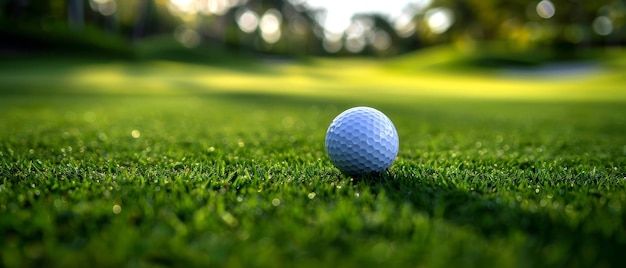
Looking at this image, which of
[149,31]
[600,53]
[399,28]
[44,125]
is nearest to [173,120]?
[44,125]

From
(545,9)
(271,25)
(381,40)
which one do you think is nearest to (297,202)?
(545,9)

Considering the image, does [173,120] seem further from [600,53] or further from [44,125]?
[600,53]

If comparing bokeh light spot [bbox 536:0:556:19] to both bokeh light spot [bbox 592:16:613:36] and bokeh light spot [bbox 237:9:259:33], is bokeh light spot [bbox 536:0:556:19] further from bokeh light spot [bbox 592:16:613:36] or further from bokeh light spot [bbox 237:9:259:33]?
bokeh light spot [bbox 237:9:259:33]

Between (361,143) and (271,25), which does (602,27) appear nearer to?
(271,25)

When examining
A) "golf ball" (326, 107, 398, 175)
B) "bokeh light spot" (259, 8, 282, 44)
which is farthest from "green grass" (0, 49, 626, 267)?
"bokeh light spot" (259, 8, 282, 44)

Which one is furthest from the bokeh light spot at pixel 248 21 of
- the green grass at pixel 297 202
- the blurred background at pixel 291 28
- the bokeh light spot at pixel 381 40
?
the green grass at pixel 297 202
